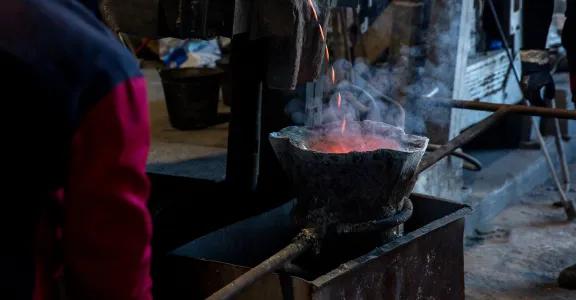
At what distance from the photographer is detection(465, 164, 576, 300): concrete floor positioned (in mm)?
4828

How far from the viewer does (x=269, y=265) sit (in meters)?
2.57

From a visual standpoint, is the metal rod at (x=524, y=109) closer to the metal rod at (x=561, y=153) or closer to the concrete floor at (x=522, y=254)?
the concrete floor at (x=522, y=254)

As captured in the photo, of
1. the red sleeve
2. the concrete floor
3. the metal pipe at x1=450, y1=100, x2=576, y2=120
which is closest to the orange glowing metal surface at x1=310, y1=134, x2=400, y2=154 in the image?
the metal pipe at x1=450, y1=100, x2=576, y2=120

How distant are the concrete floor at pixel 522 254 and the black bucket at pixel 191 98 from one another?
8.00 feet

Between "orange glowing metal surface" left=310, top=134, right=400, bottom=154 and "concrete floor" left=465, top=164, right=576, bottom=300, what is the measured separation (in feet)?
6.20

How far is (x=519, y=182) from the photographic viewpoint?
6469 millimetres

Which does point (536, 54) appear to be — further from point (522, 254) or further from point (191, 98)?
point (191, 98)

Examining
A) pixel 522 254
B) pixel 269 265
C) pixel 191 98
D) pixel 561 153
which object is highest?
pixel 269 265

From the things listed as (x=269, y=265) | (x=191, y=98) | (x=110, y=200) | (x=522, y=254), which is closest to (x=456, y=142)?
(x=269, y=265)

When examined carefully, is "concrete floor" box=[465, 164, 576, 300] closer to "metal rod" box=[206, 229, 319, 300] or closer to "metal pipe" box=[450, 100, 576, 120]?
"metal pipe" box=[450, 100, 576, 120]

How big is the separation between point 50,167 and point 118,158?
156 millimetres

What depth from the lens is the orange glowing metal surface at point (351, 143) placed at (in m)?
3.10

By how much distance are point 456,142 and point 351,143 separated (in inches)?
31.3

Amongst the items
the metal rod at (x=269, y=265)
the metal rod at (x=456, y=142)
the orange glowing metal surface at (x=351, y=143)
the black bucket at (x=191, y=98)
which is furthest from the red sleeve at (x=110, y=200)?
the black bucket at (x=191, y=98)
